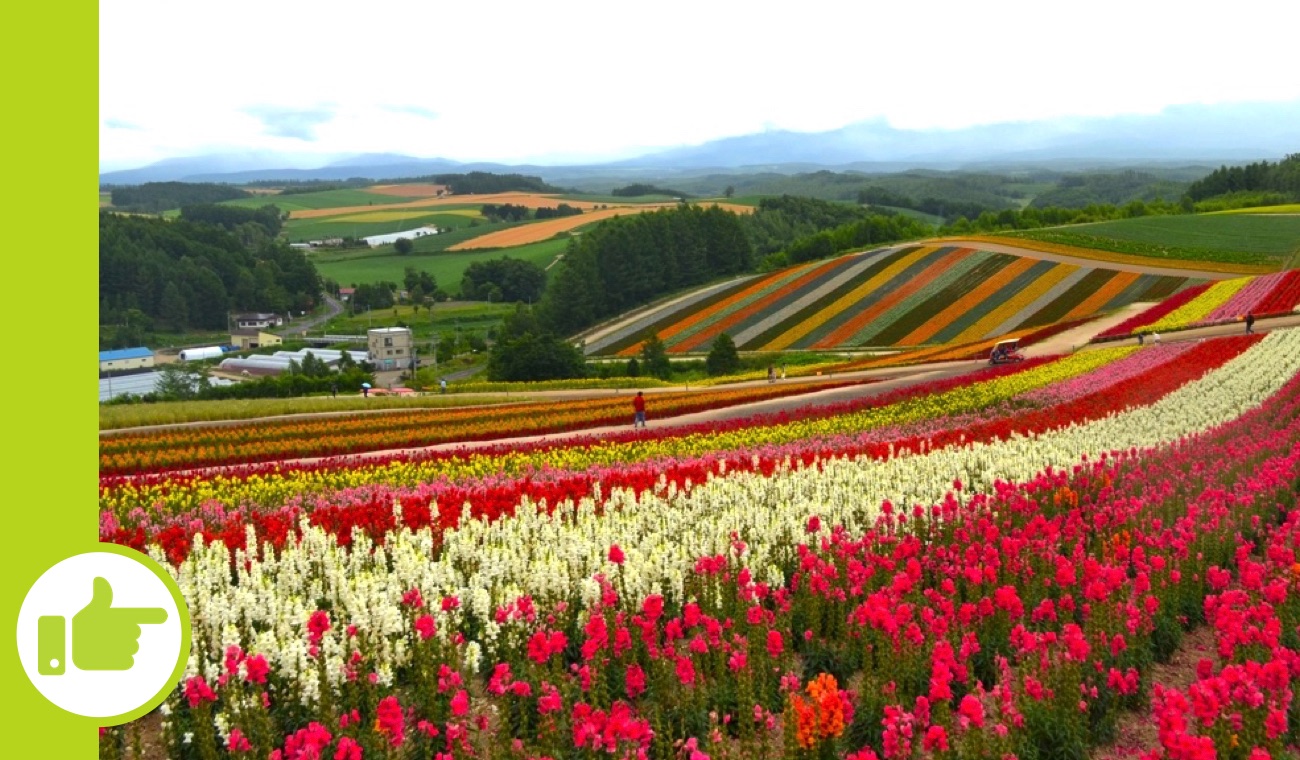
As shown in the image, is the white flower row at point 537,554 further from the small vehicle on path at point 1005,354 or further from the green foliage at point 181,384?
the green foliage at point 181,384

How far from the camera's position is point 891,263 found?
305ft

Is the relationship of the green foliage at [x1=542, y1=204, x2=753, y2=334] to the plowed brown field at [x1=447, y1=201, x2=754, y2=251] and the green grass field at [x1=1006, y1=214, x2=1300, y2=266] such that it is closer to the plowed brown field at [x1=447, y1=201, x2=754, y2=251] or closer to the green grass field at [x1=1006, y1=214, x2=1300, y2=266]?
the green grass field at [x1=1006, y1=214, x2=1300, y2=266]

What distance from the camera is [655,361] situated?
69.6m

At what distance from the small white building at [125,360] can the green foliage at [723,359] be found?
234 ft

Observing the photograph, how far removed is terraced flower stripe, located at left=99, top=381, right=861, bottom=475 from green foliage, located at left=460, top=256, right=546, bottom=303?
107535 millimetres

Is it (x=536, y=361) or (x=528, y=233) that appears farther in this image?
(x=528, y=233)

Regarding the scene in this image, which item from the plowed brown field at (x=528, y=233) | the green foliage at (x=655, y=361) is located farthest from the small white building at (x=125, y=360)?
the green foliage at (x=655, y=361)

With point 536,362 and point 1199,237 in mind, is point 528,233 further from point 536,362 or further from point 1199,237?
point 1199,237

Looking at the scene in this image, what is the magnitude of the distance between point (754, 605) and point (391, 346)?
9936cm

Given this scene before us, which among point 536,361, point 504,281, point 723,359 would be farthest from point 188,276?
point 723,359

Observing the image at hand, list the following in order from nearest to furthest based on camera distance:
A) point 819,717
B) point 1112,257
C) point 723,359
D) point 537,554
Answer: point 819,717 → point 537,554 → point 723,359 → point 1112,257

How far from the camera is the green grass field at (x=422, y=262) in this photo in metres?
156

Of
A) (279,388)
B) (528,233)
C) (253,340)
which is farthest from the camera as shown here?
(528,233)

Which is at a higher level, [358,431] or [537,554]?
[537,554]
